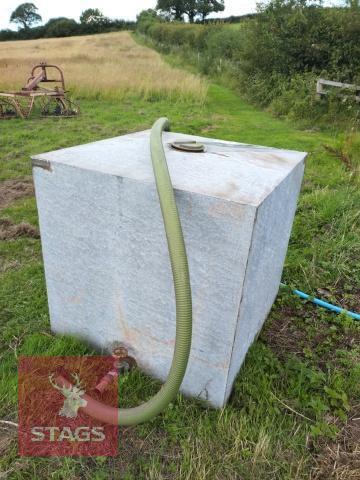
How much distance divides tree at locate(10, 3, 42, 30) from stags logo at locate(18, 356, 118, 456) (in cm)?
7208

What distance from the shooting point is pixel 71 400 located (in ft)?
5.71

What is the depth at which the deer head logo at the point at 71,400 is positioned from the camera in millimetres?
1713

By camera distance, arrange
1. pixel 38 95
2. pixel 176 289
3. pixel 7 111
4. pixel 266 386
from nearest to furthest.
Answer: pixel 176 289, pixel 266 386, pixel 38 95, pixel 7 111

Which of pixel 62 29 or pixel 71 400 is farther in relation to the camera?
pixel 62 29

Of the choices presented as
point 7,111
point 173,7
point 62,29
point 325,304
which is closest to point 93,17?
point 62,29

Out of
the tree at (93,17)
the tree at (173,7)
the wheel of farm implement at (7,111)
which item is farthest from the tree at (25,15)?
the wheel of farm implement at (7,111)

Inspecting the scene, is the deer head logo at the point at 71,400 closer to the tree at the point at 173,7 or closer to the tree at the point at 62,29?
the tree at the point at 173,7

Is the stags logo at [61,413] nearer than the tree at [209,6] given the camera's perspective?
Yes

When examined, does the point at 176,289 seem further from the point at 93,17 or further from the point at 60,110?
the point at 93,17

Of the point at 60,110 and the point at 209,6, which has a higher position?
the point at 209,6

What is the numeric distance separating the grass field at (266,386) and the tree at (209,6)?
2129 inches

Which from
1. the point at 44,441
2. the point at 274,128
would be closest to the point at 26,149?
the point at 274,128

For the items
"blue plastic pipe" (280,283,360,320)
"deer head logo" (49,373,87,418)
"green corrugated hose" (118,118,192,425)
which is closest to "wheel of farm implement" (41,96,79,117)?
"blue plastic pipe" (280,283,360,320)

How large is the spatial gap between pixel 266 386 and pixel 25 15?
75.4 meters
